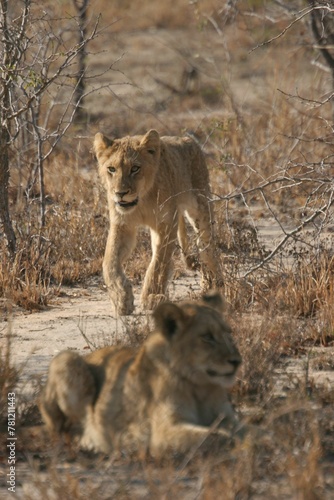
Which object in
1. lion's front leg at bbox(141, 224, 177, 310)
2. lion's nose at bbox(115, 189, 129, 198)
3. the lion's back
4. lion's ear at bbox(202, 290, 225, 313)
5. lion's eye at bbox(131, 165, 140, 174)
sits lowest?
lion's ear at bbox(202, 290, 225, 313)

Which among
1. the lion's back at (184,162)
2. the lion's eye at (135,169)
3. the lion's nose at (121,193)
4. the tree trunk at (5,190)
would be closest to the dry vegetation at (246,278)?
the tree trunk at (5,190)

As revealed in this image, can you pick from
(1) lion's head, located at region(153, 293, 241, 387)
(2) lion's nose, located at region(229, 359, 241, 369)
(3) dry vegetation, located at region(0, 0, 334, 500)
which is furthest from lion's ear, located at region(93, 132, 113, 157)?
(2) lion's nose, located at region(229, 359, 241, 369)

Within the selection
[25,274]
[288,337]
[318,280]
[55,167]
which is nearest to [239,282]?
[318,280]

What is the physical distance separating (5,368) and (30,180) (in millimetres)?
4878

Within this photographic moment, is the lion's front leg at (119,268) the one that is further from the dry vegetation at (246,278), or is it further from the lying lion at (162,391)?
the lying lion at (162,391)

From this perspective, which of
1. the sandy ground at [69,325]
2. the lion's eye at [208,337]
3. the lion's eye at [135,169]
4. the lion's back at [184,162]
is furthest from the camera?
the lion's back at [184,162]

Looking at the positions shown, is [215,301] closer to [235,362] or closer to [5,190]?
[235,362]

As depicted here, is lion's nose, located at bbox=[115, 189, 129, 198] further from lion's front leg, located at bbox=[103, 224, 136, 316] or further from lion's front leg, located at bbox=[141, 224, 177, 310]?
lion's front leg, located at bbox=[141, 224, 177, 310]

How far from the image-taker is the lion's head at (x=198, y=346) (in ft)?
16.5

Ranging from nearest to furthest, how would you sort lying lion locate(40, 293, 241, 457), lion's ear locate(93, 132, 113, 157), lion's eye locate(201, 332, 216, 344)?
lying lion locate(40, 293, 241, 457) → lion's eye locate(201, 332, 216, 344) → lion's ear locate(93, 132, 113, 157)

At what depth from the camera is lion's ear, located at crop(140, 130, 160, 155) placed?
9250 millimetres

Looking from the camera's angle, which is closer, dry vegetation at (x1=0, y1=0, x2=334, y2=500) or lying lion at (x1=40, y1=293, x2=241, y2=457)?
dry vegetation at (x1=0, y1=0, x2=334, y2=500)

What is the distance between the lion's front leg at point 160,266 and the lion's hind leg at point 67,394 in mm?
3064

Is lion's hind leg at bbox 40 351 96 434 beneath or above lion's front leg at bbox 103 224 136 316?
beneath
